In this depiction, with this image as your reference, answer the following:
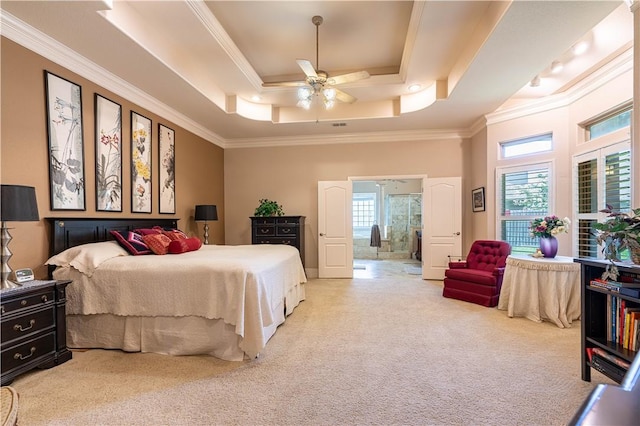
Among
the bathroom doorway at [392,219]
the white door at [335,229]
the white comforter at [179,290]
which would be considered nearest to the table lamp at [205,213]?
the white door at [335,229]

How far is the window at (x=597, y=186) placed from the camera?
3.22 metres

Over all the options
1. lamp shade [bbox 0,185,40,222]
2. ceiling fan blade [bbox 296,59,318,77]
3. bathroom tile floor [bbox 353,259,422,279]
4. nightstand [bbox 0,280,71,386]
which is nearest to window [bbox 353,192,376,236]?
bathroom tile floor [bbox 353,259,422,279]

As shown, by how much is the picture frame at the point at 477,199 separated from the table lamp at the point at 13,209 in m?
5.77

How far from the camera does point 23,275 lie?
240 centimetres

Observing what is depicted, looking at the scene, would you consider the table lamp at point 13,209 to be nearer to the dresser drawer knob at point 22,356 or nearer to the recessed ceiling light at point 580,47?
the dresser drawer knob at point 22,356

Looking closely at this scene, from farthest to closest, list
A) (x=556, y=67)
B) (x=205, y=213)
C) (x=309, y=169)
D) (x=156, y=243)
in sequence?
(x=309, y=169)
(x=205, y=213)
(x=556, y=67)
(x=156, y=243)

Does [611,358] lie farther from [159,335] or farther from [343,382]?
[159,335]

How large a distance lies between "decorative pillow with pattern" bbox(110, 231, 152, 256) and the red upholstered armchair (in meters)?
4.07

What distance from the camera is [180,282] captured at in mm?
2564

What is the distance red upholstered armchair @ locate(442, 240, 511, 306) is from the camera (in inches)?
157

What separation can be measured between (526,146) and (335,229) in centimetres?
345

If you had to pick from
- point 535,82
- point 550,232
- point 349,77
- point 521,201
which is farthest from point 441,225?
point 349,77

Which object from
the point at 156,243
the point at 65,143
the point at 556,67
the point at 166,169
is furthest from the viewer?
the point at 166,169

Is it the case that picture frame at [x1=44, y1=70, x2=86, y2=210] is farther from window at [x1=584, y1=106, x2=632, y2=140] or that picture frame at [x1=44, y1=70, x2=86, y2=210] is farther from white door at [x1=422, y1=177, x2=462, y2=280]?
window at [x1=584, y1=106, x2=632, y2=140]
